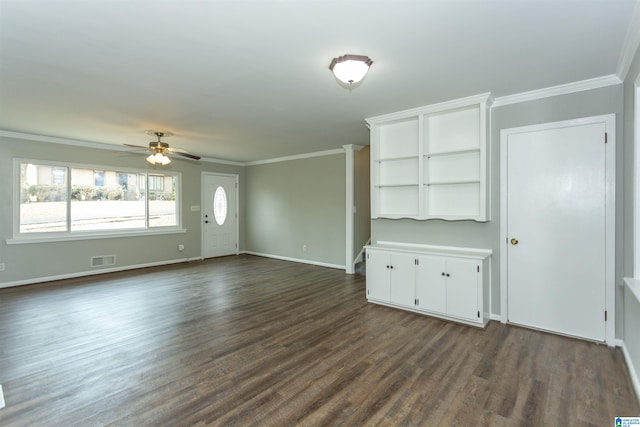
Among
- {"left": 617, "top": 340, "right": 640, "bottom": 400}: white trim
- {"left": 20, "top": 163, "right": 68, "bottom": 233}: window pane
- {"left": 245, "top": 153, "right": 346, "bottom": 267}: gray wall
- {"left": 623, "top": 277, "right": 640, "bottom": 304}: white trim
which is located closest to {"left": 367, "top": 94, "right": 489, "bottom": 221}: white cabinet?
{"left": 623, "top": 277, "right": 640, "bottom": 304}: white trim

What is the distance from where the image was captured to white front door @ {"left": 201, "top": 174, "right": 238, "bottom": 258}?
7961mm

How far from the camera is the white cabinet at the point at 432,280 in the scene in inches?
138

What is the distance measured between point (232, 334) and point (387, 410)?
1.86 metres

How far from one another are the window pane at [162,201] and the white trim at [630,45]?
7620mm

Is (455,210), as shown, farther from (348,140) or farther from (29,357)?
(29,357)

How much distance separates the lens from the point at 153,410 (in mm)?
2080

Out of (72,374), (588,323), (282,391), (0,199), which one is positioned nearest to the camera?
(282,391)

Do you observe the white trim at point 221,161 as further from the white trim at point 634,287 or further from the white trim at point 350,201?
the white trim at point 634,287

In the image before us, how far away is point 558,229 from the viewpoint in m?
3.29

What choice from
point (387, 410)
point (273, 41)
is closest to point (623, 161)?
point (387, 410)

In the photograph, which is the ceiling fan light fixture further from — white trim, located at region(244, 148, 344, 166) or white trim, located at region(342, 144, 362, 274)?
white trim, located at region(342, 144, 362, 274)

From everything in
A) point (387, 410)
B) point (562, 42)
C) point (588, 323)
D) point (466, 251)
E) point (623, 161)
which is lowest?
point (387, 410)

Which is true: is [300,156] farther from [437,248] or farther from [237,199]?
[437,248]

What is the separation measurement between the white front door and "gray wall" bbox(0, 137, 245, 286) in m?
0.22
